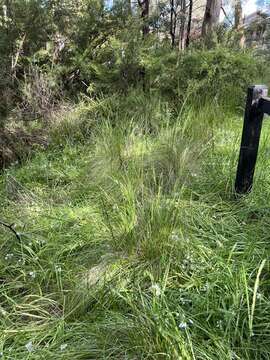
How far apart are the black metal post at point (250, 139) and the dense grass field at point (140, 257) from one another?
95 mm

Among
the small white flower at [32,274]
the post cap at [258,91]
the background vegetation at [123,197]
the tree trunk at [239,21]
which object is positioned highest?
the tree trunk at [239,21]

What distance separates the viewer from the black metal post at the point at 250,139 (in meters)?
2.22

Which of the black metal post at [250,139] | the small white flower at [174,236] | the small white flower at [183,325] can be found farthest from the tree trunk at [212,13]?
the small white flower at [183,325]

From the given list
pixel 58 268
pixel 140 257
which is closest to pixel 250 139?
pixel 140 257

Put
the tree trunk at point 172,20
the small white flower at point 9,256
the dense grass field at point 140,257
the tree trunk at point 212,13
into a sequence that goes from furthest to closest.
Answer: the tree trunk at point 172,20 → the tree trunk at point 212,13 → the small white flower at point 9,256 → the dense grass field at point 140,257

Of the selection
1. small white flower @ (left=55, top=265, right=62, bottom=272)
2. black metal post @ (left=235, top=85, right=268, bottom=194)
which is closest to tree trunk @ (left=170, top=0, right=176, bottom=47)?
black metal post @ (left=235, top=85, right=268, bottom=194)

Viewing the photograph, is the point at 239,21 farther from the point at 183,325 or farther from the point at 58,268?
the point at 183,325

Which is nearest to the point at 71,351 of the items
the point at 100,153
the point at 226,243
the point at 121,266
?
the point at 121,266

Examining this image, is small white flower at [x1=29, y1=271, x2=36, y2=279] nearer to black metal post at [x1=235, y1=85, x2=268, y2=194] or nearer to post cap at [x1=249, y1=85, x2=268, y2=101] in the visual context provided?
black metal post at [x1=235, y1=85, x2=268, y2=194]

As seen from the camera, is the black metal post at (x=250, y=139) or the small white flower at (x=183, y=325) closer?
the small white flower at (x=183, y=325)

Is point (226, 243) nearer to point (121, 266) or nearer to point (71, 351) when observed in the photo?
point (121, 266)

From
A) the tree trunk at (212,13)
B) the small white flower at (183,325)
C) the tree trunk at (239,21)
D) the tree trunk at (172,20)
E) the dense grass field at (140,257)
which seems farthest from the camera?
the tree trunk at (172,20)

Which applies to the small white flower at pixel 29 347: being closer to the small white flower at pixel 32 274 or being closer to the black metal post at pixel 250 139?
the small white flower at pixel 32 274

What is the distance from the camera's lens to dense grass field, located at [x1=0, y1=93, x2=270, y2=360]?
4.83ft
